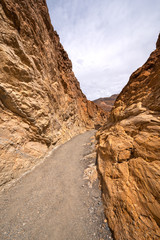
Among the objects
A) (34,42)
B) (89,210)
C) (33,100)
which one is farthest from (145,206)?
(34,42)

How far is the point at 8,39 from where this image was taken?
814 centimetres

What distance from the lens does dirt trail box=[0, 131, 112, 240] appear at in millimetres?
4002

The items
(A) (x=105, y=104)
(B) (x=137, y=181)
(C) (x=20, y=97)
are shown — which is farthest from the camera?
(A) (x=105, y=104)

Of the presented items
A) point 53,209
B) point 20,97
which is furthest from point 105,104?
point 53,209

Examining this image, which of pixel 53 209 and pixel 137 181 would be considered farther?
pixel 53 209

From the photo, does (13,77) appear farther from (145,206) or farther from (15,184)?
(145,206)

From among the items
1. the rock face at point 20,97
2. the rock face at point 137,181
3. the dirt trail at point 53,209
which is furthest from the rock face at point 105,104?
the dirt trail at point 53,209

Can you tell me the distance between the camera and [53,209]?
4980 millimetres

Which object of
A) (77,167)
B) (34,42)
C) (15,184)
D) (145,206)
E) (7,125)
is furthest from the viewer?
(34,42)

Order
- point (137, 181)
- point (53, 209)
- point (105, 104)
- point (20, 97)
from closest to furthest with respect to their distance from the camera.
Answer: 1. point (137, 181)
2. point (53, 209)
3. point (20, 97)
4. point (105, 104)

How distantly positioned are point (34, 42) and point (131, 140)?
16.4 meters

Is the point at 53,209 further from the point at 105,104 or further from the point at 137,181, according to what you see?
the point at 105,104

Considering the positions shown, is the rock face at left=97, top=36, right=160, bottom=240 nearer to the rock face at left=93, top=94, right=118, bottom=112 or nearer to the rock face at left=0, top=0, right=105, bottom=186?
the rock face at left=0, top=0, right=105, bottom=186

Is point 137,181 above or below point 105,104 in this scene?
below
